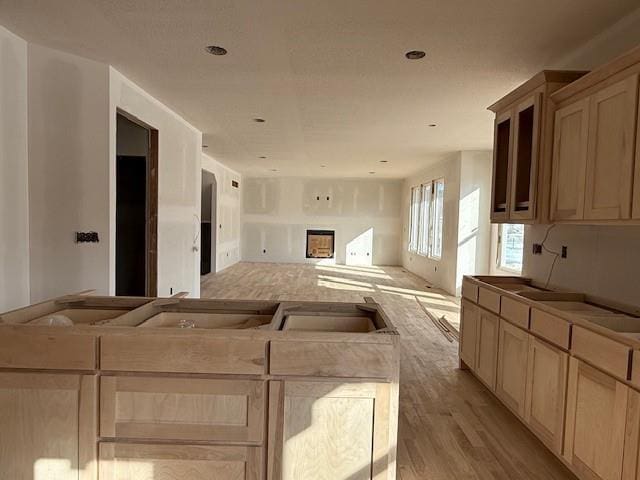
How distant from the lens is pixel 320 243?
12.9 m

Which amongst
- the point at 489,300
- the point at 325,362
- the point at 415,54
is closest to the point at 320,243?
the point at 489,300

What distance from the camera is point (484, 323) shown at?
3330 mm

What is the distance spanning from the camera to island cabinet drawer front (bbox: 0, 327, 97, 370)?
5.27ft

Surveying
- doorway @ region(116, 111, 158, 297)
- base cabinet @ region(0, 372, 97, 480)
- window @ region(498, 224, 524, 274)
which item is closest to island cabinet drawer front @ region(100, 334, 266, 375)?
base cabinet @ region(0, 372, 97, 480)

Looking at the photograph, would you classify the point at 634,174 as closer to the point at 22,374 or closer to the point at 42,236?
the point at 22,374

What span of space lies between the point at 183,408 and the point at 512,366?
2252 millimetres

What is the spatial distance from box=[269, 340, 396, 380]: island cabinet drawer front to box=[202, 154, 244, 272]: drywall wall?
7.97 meters

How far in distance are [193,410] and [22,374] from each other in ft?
2.30

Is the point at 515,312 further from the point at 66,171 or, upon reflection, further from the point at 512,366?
the point at 66,171

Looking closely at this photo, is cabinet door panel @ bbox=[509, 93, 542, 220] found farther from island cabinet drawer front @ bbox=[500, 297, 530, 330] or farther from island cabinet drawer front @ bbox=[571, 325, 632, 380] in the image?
island cabinet drawer front @ bbox=[571, 325, 632, 380]

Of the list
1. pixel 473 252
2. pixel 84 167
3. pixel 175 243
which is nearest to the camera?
pixel 84 167

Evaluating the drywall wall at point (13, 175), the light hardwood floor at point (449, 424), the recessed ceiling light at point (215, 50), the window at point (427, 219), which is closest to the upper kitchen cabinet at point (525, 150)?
the light hardwood floor at point (449, 424)

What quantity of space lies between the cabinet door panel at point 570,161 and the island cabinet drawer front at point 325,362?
1.76 m

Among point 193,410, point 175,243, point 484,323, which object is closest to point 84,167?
point 175,243
